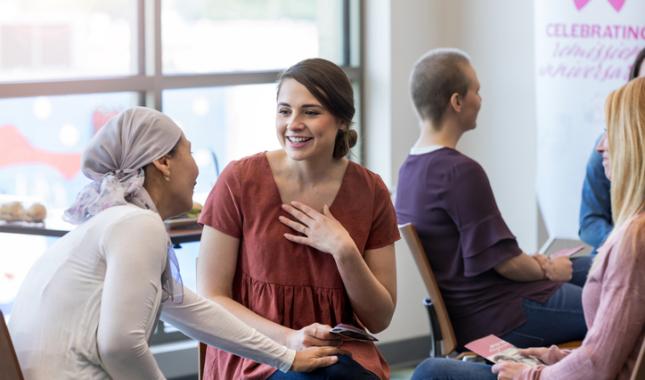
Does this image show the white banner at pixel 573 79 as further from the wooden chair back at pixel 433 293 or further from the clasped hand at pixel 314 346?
the clasped hand at pixel 314 346

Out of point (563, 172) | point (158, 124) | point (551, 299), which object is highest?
point (158, 124)

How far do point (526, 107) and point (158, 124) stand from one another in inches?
111

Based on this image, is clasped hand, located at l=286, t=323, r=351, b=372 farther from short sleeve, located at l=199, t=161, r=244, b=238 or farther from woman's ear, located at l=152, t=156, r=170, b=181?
woman's ear, located at l=152, t=156, r=170, b=181

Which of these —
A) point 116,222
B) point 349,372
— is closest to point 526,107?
point 349,372

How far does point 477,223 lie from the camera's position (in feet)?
10.5

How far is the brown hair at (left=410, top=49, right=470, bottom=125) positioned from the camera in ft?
11.2

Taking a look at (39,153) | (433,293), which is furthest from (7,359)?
(39,153)

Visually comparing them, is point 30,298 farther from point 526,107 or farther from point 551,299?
point 526,107

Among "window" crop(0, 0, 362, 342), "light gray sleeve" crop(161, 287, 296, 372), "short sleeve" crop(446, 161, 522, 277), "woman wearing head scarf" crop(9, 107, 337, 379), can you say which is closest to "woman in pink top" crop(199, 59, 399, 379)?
"light gray sleeve" crop(161, 287, 296, 372)

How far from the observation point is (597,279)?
89.3 inches

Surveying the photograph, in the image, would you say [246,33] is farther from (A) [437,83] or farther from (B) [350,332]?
(B) [350,332]

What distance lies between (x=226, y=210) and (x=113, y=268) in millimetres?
649

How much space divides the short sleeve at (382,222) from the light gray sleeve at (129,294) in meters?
0.77

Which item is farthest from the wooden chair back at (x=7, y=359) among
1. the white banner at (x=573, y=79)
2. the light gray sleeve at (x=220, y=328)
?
the white banner at (x=573, y=79)
